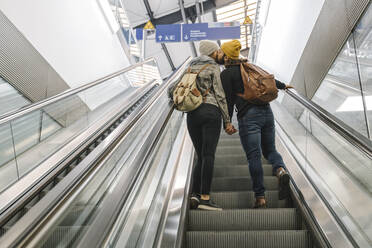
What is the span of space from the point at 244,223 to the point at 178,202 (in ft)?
1.88

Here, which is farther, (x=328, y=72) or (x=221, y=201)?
(x=328, y=72)

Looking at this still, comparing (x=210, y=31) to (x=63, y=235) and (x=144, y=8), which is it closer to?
(x=144, y=8)

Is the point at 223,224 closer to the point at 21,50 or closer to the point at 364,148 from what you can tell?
the point at 364,148

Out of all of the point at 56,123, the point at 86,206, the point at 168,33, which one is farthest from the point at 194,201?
the point at 168,33

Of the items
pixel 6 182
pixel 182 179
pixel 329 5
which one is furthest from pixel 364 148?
pixel 329 5

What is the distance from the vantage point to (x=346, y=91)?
403 cm

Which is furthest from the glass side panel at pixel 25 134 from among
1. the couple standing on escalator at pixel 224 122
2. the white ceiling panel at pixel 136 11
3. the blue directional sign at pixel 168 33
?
the white ceiling panel at pixel 136 11

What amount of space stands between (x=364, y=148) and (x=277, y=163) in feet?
3.51

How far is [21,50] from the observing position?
4.98 meters

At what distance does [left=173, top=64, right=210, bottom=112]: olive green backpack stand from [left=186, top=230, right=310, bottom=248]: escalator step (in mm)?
1039

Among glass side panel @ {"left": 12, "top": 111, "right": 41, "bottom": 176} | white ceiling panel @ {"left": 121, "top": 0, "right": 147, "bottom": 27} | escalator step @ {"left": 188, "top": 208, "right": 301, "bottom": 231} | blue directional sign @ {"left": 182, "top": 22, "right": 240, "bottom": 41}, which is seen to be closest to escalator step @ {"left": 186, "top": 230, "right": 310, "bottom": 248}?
escalator step @ {"left": 188, "top": 208, "right": 301, "bottom": 231}

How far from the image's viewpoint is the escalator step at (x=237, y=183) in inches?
136

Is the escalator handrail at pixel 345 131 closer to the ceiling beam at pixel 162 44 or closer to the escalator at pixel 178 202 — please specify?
the escalator at pixel 178 202

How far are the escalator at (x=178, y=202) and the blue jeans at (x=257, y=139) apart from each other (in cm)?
30
